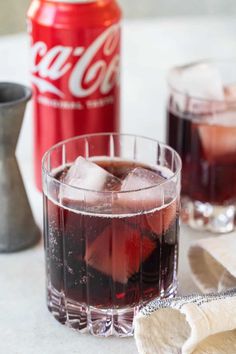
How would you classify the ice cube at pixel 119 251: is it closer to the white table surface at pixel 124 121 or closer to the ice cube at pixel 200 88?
the white table surface at pixel 124 121

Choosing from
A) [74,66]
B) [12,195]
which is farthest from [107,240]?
[74,66]

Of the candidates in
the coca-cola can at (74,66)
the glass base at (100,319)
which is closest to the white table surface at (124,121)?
the glass base at (100,319)

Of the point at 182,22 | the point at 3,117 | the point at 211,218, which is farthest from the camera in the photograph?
the point at 182,22

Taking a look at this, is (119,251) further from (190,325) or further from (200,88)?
(200,88)

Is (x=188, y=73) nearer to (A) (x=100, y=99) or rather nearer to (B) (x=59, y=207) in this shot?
(A) (x=100, y=99)

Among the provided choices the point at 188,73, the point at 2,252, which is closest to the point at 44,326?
the point at 2,252

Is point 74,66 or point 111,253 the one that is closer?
point 111,253
